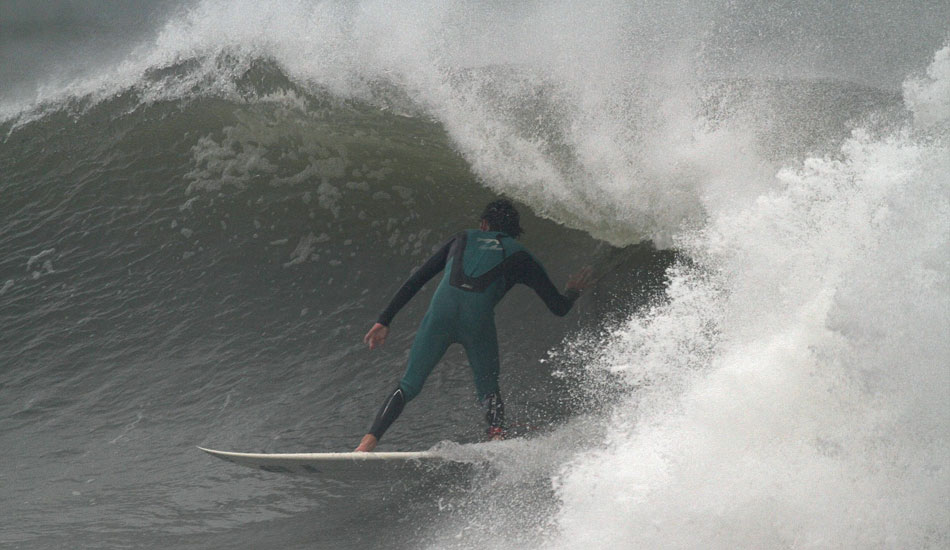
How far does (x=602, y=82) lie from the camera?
20.2ft

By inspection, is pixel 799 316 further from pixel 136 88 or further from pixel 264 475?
pixel 136 88

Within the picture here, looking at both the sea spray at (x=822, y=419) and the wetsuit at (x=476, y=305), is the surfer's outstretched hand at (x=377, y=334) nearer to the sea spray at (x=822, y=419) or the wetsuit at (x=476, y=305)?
the wetsuit at (x=476, y=305)

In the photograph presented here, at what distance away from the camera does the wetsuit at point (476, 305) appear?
13.5 ft

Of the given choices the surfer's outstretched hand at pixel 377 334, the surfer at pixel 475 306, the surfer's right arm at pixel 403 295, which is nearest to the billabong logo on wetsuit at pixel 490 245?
the surfer at pixel 475 306

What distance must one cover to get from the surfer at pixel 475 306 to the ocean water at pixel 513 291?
330mm

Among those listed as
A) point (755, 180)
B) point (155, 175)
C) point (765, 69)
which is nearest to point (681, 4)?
point (765, 69)

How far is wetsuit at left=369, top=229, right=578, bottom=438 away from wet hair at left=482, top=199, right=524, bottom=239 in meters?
0.05

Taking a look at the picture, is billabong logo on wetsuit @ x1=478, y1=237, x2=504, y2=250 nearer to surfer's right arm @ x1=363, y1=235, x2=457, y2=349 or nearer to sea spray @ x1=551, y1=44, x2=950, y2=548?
surfer's right arm @ x1=363, y1=235, x2=457, y2=349

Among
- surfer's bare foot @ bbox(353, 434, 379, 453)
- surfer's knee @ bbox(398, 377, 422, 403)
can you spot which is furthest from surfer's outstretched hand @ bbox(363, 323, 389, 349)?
surfer's bare foot @ bbox(353, 434, 379, 453)

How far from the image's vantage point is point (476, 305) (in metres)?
4.11

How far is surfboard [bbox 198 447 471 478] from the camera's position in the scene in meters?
3.93

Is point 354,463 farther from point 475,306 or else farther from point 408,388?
point 475,306

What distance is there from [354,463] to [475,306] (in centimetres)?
92

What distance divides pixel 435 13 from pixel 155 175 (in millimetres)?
2674
